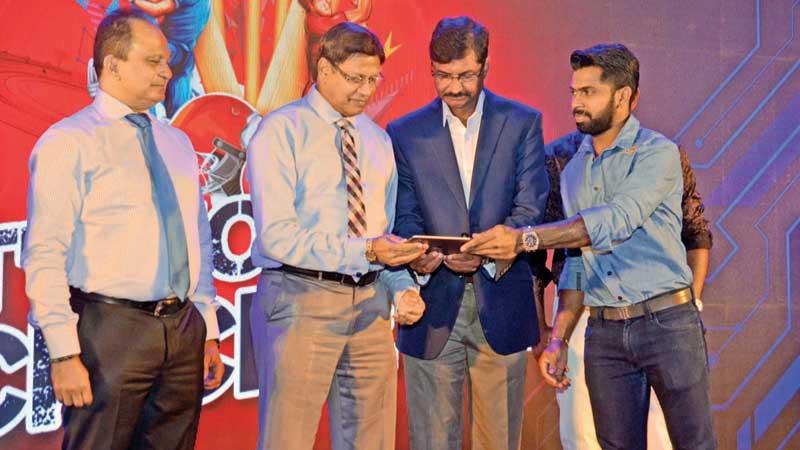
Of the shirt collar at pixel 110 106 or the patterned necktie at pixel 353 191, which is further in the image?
the patterned necktie at pixel 353 191

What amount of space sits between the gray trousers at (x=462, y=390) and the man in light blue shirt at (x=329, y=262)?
0.10 metres

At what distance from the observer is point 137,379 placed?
264cm

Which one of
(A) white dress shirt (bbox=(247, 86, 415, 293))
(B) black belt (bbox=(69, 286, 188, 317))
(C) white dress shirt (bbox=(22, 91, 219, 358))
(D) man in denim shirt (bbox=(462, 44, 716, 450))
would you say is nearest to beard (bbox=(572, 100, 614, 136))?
(D) man in denim shirt (bbox=(462, 44, 716, 450))

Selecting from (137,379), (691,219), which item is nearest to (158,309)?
(137,379)

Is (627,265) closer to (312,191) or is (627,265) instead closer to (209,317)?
(312,191)

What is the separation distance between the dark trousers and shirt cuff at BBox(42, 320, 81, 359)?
84mm

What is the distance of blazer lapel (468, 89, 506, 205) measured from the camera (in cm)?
315

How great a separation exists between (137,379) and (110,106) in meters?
0.87

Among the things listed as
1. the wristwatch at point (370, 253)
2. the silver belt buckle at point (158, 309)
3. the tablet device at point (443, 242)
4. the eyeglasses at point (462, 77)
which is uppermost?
the eyeglasses at point (462, 77)

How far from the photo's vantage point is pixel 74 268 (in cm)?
266

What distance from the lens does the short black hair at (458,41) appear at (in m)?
3.14

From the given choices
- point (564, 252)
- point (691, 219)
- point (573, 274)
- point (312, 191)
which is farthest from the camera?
point (691, 219)

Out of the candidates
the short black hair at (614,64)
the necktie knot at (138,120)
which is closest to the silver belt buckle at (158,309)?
the necktie knot at (138,120)

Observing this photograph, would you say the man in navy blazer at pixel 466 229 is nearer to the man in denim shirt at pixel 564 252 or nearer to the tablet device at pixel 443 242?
the tablet device at pixel 443 242
